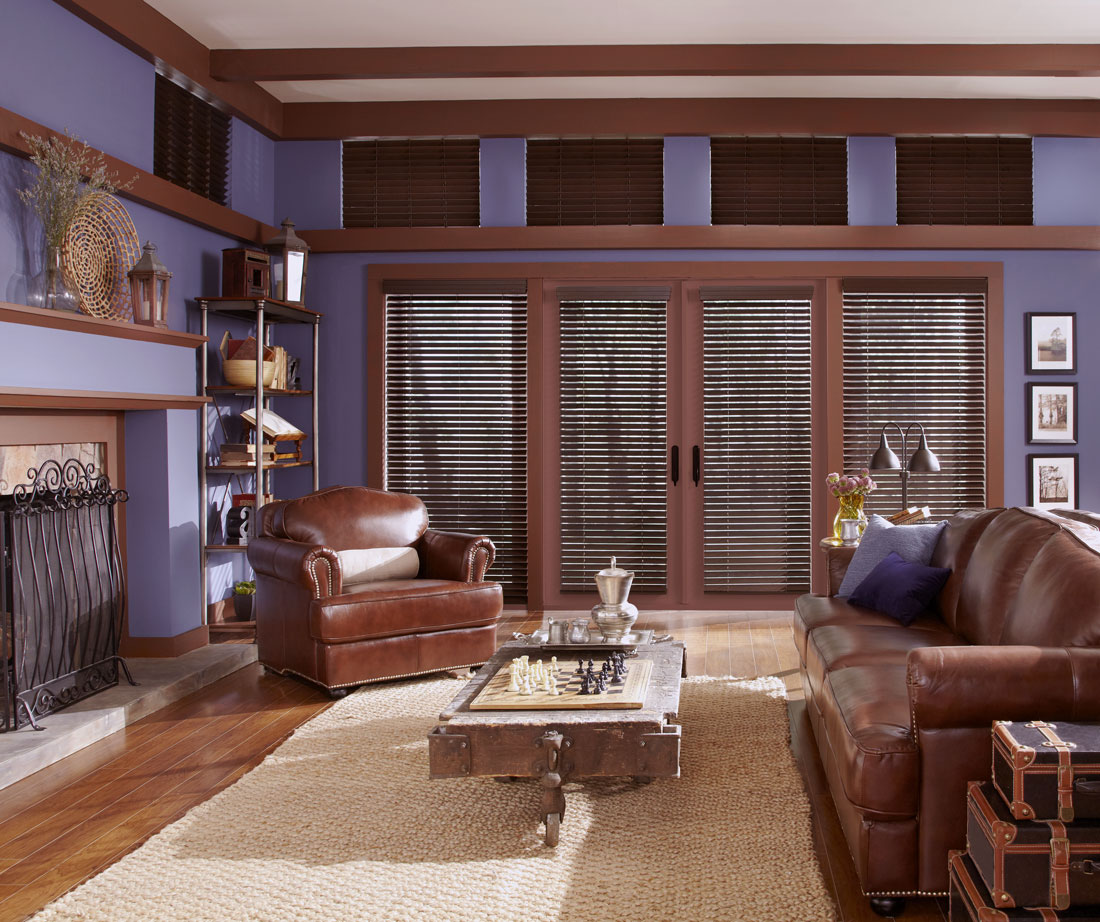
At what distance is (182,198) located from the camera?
5.28m

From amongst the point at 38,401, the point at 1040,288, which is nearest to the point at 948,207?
the point at 1040,288

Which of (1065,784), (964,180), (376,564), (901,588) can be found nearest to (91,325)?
(376,564)

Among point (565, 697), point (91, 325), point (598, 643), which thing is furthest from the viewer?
point (91, 325)

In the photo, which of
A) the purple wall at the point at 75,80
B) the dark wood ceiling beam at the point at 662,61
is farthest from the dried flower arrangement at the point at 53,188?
the dark wood ceiling beam at the point at 662,61

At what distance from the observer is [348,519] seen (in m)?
5.17

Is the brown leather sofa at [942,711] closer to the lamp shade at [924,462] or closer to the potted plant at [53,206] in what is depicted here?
the lamp shade at [924,462]

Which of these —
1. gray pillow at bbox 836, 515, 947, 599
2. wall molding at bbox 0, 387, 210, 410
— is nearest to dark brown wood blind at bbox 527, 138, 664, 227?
wall molding at bbox 0, 387, 210, 410

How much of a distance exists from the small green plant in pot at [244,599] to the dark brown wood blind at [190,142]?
240cm

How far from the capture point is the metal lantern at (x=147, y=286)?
4684 mm

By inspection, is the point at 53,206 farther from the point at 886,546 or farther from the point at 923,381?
the point at 923,381

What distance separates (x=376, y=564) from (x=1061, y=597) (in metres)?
3.38

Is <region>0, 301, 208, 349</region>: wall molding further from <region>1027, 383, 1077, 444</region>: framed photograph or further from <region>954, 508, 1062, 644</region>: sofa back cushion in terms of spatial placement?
<region>1027, 383, 1077, 444</region>: framed photograph

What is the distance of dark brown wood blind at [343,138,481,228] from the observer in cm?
657

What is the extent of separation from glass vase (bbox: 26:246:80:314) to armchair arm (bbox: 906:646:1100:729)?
3.68 m
